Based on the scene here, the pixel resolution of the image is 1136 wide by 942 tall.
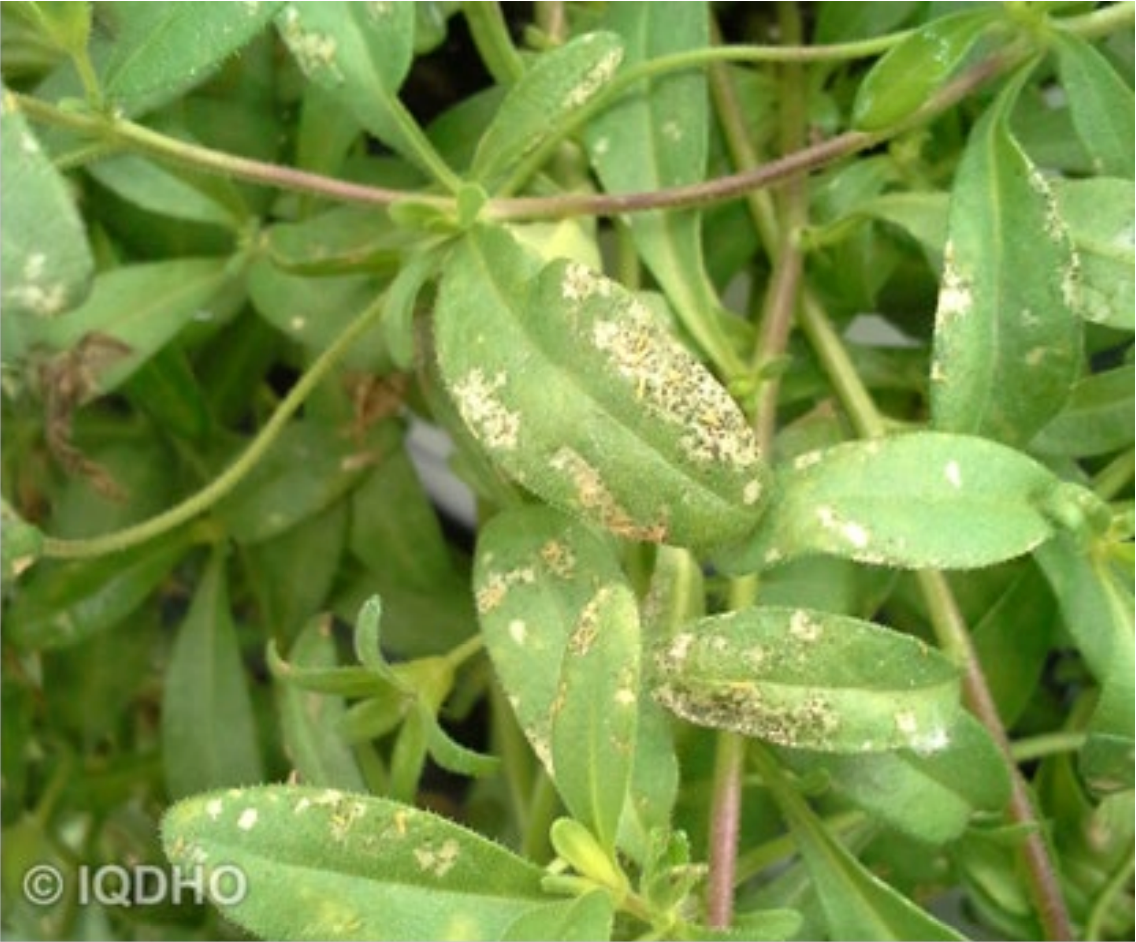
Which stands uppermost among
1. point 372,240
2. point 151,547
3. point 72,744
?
point 372,240

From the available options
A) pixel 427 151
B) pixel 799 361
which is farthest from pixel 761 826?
pixel 427 151

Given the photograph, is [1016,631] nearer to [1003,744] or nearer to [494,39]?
[1003,744]

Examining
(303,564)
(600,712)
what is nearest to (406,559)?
(303,564)

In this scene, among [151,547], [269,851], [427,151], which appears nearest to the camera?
[269,851]

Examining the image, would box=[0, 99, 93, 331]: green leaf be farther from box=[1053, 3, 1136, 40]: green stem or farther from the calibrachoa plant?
box=[1053, 3, 1136, 40]: green stem

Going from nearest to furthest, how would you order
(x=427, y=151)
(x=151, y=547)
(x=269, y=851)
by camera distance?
(x=269, y=851), (x=427, y=151), (x=151, y=547)

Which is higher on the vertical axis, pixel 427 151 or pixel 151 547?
pixel 427 151

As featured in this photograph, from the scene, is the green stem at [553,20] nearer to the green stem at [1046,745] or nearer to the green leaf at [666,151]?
the green leaf at [666,151]

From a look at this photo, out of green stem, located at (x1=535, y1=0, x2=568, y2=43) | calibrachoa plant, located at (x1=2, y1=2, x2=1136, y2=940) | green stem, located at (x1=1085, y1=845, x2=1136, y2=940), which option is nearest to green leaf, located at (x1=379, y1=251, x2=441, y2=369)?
calibrachoa plant, located at (x1=2, y1=2, x2=1136, y2=940)

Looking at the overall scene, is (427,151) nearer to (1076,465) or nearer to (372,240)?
(372,240)
